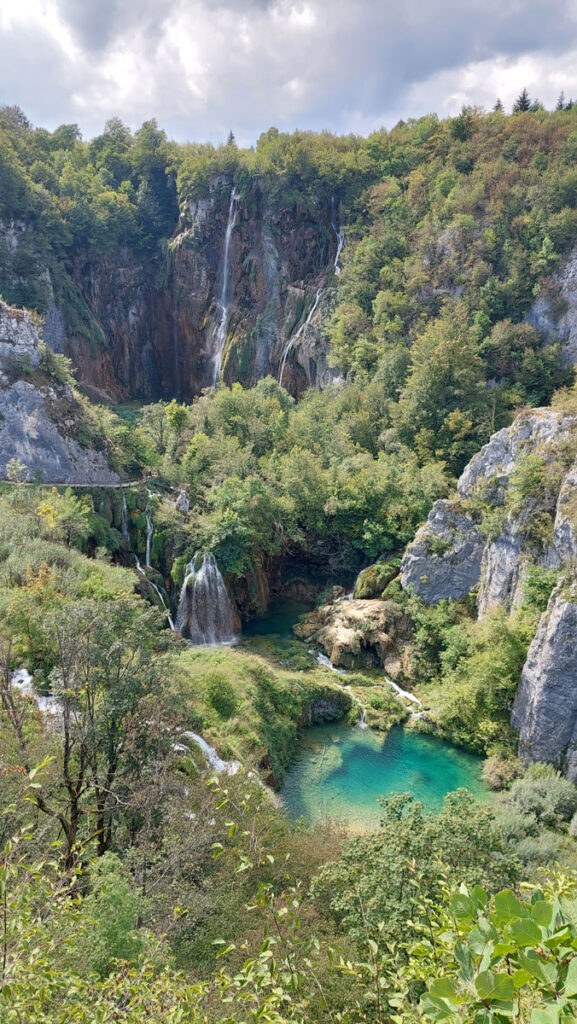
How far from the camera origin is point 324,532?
83.5 feet

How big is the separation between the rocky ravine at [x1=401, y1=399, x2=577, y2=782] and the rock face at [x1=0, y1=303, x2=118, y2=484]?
14784mm

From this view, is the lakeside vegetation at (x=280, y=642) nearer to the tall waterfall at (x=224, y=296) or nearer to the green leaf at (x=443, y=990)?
the green leaf at (x=443, y=990)

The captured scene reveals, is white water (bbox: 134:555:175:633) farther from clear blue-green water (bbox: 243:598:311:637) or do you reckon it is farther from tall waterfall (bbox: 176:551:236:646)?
clear blue-green water (bbox: 243:598:311:637)

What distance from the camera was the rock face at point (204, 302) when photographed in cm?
4028

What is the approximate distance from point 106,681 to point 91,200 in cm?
4759

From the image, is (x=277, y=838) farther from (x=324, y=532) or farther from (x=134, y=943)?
A: (x=324, y=532)

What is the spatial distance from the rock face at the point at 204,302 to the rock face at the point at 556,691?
990 inches

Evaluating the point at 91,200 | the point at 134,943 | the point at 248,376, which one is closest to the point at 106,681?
the point at 134,943

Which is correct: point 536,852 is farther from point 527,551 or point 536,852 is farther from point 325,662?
point 325,662

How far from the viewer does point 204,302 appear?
4488cm

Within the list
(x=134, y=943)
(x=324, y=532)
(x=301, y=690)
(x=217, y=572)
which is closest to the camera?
(x=134, y=943)

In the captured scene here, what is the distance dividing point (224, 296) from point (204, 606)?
31013 millimetres

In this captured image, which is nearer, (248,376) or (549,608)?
(549,608)

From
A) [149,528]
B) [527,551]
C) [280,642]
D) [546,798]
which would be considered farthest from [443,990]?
[149,528]
